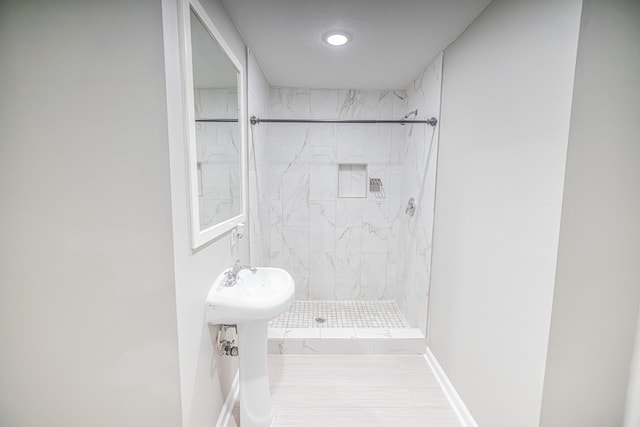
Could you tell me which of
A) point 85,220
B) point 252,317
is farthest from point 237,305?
point 85,220

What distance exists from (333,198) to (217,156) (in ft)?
5.32

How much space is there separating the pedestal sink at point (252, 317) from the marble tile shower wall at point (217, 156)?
38 centimetres

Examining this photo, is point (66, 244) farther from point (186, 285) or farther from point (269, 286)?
point (269, 286)

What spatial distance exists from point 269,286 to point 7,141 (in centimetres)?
126

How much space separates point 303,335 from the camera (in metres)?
2.15

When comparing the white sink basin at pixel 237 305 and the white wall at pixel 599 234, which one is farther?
the white sink basin at pixel 237 305

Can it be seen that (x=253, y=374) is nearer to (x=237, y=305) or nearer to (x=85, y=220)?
(x=237, y=305)

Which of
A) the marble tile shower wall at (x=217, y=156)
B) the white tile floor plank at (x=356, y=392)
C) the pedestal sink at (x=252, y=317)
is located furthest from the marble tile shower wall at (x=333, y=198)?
the pedestal sink at (x=252, y=317)

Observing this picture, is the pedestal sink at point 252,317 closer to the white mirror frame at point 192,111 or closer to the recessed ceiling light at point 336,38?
the white mirror frame at point 192,111

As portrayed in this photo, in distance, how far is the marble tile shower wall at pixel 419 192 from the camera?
2.04 metres

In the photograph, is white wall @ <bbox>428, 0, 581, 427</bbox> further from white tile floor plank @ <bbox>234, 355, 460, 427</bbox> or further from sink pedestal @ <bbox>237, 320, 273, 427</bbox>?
sink pedestal @ <bbox>237, 320, 273, 427</bbox>

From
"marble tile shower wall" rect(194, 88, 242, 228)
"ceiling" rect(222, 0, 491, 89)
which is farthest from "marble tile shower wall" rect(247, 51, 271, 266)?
"marble tile shower wall" rect(194, 88, 242, 228)

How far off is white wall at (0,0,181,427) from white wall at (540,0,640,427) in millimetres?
1467

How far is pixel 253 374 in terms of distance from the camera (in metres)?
1.42
